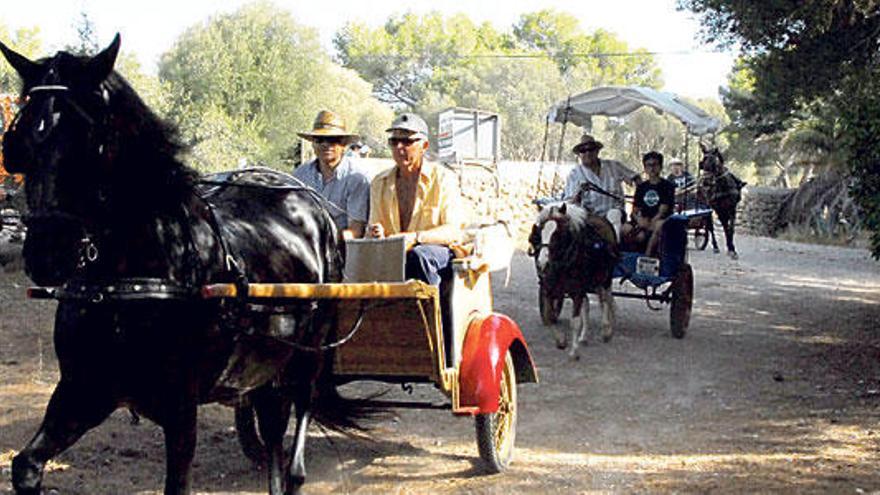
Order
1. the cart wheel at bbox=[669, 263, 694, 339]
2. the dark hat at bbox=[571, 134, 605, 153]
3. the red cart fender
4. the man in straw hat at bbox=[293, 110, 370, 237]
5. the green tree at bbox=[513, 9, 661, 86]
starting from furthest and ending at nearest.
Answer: the green tree at bbox=[513, 9, 661, 86], the dark hat at bbox=[571, 134, 605, 153], the cart wheel at bbox=[669, 263, 694, 339], the man in straw hat at bbox=[293, 110, 370, 237], the red cart fender

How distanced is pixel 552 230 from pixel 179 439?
23.3 feet

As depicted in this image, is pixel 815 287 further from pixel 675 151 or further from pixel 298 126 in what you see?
pixel 675 151

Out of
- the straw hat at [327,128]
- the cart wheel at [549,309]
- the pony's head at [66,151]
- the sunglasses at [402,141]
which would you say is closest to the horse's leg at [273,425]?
the sunglasses at [402,141]

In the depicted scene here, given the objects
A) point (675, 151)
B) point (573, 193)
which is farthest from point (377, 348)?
point (675, 151)

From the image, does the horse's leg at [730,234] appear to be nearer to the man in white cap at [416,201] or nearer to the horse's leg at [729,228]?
the horse's leg at [729,228]

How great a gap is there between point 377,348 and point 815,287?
1307 cm

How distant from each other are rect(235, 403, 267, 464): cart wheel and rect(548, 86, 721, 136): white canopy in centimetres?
843

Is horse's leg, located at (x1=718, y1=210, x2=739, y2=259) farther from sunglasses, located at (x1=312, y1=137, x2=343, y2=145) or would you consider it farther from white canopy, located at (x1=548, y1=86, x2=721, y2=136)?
sunglasses, located at (x1=312, y1=137, x2=343, y2=145)

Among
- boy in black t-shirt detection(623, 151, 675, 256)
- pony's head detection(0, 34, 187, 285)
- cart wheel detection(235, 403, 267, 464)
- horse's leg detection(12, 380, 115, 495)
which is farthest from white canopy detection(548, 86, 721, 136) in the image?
horse's leg detection(12, 380, 115, 495)

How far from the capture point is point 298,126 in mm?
34219

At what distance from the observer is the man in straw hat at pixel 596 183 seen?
39.2 feet

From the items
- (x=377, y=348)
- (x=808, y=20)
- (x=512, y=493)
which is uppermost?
(x=808, y=20)

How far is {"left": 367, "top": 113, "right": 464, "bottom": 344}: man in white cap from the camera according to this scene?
19.3ft

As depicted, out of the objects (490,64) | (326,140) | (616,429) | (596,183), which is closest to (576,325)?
(596,183)
